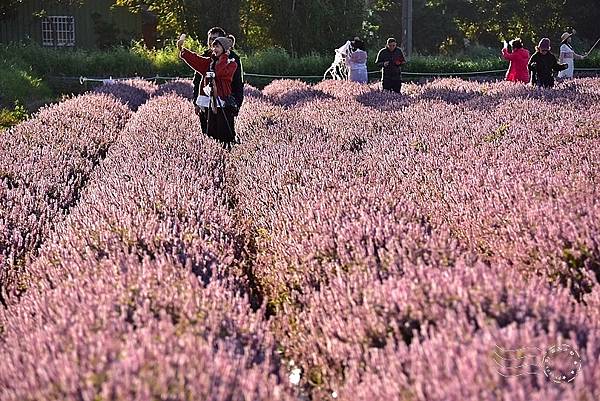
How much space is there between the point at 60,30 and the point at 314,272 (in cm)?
3664

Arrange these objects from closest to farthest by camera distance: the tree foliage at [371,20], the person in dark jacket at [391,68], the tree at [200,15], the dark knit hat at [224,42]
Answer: the dark knit hat at [224,42] < the person in dark jacket at [391,68] < the tree at [200,15] < the tree foliage at [371,20]

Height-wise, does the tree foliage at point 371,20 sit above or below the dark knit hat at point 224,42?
above

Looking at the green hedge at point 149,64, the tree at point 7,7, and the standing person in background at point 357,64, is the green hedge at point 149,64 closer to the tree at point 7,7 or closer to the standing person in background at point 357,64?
the tree at point 7,7

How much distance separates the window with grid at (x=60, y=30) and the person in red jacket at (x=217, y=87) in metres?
30.0

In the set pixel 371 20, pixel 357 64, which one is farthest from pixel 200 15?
pixel 357 64

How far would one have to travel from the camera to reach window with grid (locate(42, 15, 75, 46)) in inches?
1473

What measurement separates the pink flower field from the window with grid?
3173 cm

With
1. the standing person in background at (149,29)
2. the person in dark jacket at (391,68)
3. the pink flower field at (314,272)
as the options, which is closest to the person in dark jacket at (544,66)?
the person in dark jacket at (391,68)

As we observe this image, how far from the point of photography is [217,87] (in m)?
9.38

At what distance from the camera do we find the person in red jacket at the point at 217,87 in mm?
9180

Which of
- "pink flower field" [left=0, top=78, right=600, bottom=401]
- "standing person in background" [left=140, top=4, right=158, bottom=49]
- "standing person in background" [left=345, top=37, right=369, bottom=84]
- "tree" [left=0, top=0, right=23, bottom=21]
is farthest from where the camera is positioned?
"standing person in background" [left=140, top=4, right=158, bottom=49]

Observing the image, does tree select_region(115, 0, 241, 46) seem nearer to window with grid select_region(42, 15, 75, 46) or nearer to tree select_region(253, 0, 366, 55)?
tree select_region(253, 0, 366, 55)

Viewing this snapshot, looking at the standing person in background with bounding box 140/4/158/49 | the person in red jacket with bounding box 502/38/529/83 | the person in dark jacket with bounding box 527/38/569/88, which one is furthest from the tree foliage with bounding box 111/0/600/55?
the person in dark jacket with bounding box 527/38/569/88

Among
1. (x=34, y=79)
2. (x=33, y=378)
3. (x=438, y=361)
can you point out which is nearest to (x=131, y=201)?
(x=33, y=378)
